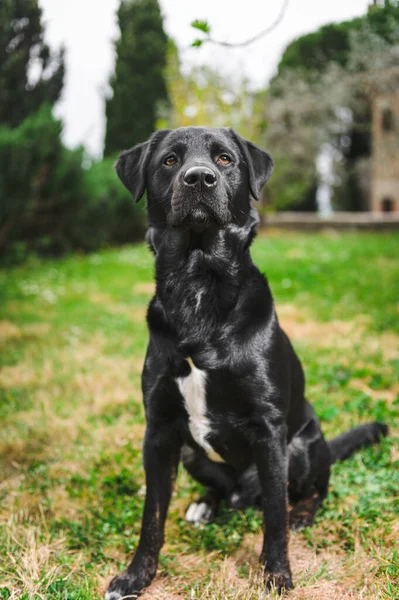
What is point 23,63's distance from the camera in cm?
892

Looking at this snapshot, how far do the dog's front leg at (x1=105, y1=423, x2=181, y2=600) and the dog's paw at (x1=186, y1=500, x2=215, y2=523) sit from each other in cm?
41

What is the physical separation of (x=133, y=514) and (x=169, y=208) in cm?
145

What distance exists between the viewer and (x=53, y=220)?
11125 mm

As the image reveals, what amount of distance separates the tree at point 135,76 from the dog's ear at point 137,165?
16.1 meters

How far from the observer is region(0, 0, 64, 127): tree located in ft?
27.7

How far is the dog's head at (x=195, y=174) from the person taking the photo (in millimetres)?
2119

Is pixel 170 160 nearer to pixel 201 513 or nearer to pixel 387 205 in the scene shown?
pixel 201 513

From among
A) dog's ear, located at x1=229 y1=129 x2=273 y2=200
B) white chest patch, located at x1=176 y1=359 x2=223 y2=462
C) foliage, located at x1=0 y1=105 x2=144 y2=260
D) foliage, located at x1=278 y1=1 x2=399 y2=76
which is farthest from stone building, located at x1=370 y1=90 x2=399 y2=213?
white chest patch, located at x1=176 y1=359 x2=223 y2=462

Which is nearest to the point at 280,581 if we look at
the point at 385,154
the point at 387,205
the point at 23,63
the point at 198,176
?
the point at 198,176

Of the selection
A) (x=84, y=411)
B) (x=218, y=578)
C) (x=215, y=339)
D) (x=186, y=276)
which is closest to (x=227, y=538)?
(x=218, y=578)

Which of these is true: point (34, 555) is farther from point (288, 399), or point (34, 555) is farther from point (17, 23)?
point (17, 23)

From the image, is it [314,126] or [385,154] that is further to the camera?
[314,126]

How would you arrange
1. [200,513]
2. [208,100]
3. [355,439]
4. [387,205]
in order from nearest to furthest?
[200,513] → [355,439] → [208,100] → [387,205]

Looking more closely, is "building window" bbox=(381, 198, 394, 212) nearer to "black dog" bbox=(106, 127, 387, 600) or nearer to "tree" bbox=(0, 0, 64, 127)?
"tree" bbox=(0, 0, 64, 127)
